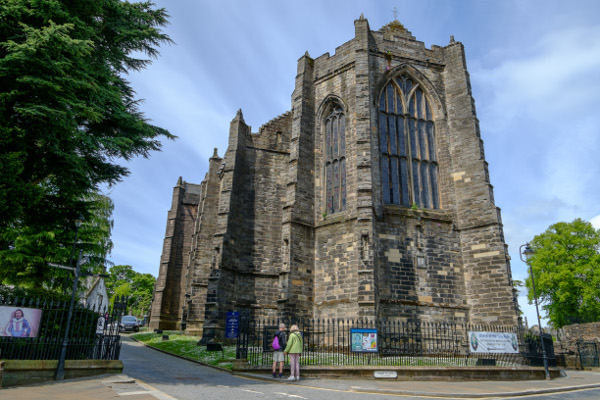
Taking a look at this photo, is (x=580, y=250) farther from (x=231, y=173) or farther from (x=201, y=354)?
(x=201, y=354)

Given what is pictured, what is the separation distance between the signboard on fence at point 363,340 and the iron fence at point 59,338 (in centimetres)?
682

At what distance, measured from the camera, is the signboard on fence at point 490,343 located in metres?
12.8

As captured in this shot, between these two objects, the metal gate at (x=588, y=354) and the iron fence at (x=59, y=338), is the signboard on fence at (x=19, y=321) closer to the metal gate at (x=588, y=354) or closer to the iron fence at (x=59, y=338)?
the iron fence at (x=59, y=338)

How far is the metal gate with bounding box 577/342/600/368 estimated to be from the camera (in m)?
19.9

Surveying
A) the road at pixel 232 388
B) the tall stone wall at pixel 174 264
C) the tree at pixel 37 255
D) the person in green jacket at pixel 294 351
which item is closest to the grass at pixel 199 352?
the road at pixel 232 388

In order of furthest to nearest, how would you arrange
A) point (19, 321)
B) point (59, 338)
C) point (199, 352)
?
point (199, 352) < point (59, 338) < point (19, 321)

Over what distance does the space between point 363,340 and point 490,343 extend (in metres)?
4.40

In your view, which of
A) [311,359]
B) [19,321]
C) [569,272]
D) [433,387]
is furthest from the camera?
[569,272]

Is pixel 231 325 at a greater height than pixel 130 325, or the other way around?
pixel 231 325

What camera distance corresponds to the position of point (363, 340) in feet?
40.3

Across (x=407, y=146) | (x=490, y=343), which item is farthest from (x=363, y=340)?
(x=407, y=146)

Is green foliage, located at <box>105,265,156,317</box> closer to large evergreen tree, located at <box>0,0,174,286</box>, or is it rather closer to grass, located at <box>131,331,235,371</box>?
grass, located at <box>131,331,235,371</box>

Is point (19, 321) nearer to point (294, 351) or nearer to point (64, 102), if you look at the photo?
point (64, 102)

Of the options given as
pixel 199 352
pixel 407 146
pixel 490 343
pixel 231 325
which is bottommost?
pixel 199 352
